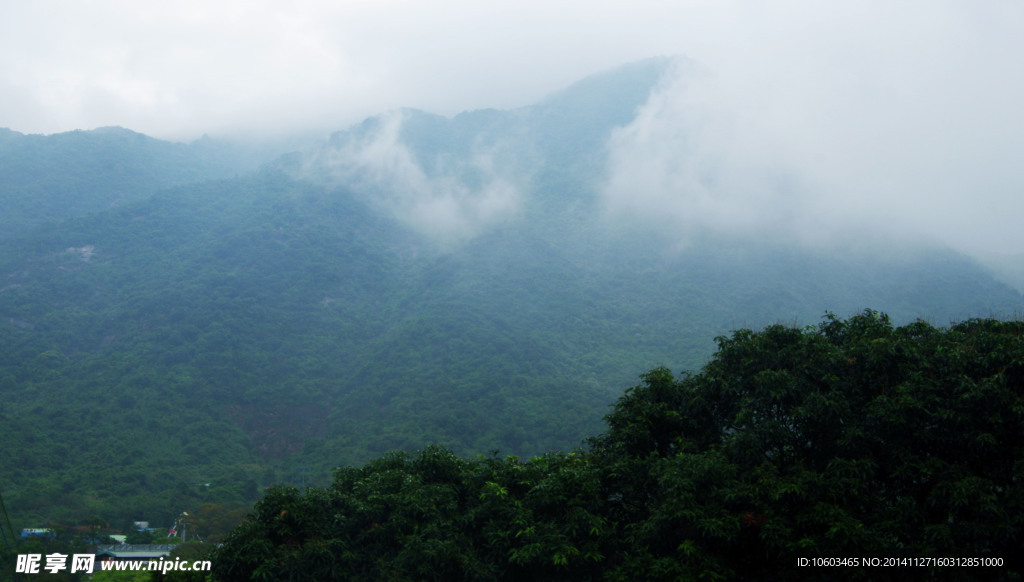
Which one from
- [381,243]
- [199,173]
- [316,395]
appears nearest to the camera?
[316,395]

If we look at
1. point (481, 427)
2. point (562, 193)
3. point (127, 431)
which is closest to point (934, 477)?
point (481, 427)

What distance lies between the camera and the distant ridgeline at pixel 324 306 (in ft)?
168

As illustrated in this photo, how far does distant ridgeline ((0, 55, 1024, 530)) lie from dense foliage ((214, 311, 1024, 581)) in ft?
102

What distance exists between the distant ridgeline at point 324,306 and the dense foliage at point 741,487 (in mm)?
31068

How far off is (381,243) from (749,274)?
149 feet

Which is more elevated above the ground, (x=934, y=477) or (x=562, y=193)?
(x=562, y=193)

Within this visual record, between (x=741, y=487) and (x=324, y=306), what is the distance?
72443 millimetres

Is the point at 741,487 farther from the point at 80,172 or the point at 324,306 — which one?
the point at 80,172

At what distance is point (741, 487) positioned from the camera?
418 inches

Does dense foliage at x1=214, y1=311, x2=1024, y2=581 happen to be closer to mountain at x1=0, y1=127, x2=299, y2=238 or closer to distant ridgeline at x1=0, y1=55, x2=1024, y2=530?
distant ridgeline at x1=0, y1=55, x2=1024, y2=530

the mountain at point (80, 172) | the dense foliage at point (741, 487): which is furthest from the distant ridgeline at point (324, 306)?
the dense foliage at point (741, 487)

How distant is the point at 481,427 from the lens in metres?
52.5

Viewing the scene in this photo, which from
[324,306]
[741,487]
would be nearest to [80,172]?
[324,306]

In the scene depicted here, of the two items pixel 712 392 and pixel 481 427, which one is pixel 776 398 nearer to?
pixel 712 392
